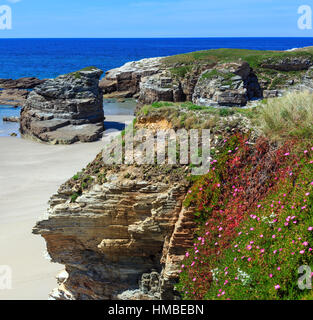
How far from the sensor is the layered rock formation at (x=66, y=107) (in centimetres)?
3744

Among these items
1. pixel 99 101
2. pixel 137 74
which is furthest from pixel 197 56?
pixel 99 101

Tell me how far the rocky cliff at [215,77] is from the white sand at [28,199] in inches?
733

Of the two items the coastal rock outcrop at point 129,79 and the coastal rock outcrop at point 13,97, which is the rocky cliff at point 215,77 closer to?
the coastal rock outcrop at point 129,79

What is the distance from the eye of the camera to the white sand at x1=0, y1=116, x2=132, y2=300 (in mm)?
13109

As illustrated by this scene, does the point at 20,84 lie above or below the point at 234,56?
below

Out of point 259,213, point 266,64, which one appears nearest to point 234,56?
point 266,64

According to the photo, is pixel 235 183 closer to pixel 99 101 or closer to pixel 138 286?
pixel 138 286

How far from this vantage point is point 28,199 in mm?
20516

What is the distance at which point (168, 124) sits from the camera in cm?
902

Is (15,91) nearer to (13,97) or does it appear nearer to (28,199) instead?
(13,97)

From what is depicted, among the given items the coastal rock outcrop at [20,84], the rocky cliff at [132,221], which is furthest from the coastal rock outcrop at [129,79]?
the rocky cliff at [132,221]

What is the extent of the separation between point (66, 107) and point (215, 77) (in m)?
19.4

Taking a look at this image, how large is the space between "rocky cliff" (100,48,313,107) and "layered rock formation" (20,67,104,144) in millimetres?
12730

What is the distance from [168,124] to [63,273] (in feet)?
17.3
